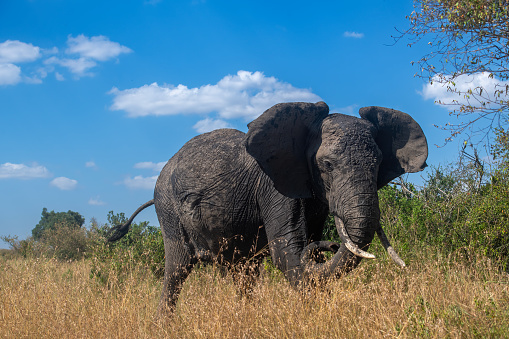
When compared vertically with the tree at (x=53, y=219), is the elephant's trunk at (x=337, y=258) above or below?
below

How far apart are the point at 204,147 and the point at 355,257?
2.35 metres

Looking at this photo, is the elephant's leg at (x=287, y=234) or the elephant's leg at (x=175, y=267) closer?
the elephant's leg at (x=287, y=234)

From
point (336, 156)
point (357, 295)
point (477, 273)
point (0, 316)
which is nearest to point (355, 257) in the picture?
point (357, 295)

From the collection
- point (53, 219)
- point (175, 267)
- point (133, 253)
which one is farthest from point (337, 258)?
point (53, 219)

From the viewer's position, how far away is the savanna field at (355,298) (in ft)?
14.4

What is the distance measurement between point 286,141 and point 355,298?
5.33 feet

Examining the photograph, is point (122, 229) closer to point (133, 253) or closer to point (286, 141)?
point (133, 253)

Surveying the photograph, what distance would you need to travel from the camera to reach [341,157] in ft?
14.8

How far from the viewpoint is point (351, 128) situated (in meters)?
4.65

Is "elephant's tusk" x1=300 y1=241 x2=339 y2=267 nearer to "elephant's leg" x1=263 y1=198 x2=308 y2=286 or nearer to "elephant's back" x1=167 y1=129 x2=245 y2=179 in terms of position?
"elephant's leg" x1=263 y1=198 x2=308 y2=286

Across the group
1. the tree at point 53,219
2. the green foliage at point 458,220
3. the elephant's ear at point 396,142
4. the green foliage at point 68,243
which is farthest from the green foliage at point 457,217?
the tree at point 53,219

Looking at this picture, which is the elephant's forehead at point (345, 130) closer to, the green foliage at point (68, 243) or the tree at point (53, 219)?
the green foliage at point (68, 243)

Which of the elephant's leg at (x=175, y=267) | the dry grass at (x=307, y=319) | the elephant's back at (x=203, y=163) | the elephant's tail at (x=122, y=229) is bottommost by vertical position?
the dry grass at (x=307, y=319)

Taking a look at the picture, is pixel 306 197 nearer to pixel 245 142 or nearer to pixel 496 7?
pixel 245 142
